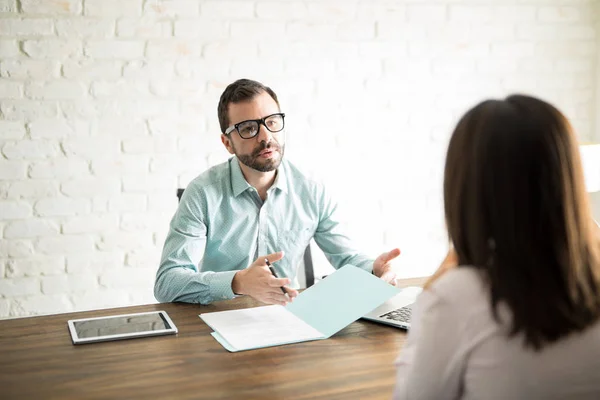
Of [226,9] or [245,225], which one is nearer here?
[245,225]

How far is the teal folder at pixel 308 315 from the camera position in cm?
156

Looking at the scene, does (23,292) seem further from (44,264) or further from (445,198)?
(445,198)

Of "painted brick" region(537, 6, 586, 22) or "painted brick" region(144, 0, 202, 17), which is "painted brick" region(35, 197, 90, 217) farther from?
"painted brick" region(537, 6, 586, 22)

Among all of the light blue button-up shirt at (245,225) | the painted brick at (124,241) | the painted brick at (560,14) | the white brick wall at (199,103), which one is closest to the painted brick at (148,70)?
the white brick wall at (199,103)

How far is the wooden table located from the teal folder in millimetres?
30

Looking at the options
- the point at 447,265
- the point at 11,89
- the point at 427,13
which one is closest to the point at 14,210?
the point at 11,89

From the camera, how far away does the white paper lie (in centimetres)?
154

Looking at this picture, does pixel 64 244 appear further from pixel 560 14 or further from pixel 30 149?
pixel 560 14

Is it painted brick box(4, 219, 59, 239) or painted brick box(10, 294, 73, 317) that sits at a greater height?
painted brick box(4, 219, 59, 239)

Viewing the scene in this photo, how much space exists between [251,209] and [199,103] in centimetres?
86

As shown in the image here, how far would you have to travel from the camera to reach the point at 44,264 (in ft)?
9.43

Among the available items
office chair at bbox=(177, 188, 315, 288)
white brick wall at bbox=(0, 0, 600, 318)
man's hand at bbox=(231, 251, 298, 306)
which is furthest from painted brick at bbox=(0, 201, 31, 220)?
man's hand at bbox=(231, 251, 298, 306)

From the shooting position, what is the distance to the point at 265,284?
172cm

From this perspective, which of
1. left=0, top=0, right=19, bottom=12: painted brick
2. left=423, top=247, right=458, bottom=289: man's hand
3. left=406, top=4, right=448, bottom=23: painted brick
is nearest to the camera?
left=423, top=247, right=458, bottom=289: man's hand
